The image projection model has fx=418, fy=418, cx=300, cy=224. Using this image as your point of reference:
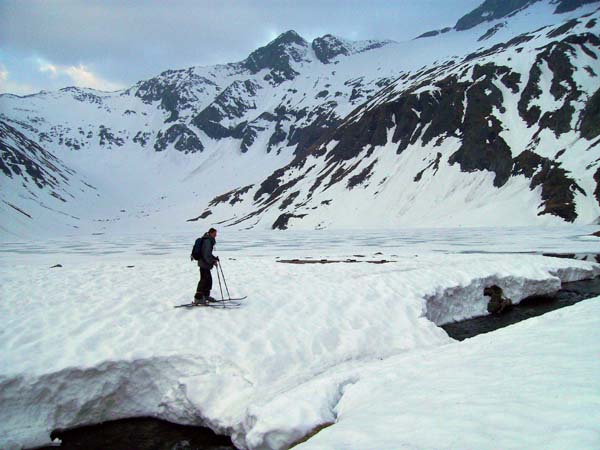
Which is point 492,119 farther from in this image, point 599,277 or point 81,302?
point 81,302

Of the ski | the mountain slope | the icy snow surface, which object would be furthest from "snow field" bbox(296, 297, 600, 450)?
the mountain slope

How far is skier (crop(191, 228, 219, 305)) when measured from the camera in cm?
1273

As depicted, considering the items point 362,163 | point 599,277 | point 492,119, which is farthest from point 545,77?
point 599,277

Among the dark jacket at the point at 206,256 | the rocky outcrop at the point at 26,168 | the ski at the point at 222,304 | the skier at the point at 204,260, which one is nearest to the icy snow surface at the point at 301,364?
the ski at the point at 222,304

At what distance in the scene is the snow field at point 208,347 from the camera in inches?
332

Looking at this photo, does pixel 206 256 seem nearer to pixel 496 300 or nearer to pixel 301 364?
pixel 301 364

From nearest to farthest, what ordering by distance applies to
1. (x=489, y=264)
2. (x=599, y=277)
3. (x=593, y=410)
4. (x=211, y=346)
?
(x=593, y=410) < (x=211, y=346) < (x=489, y=264) < (x=599, y=277)

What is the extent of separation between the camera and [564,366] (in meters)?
6.30

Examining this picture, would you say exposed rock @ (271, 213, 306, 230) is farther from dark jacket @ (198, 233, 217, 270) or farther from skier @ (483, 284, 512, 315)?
dark jacket @ (198, 233, 217, 270)

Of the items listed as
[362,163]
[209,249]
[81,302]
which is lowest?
[81,302]

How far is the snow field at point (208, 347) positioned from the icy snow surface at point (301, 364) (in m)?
0.04

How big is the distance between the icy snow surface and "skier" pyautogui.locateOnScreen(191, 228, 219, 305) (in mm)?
590

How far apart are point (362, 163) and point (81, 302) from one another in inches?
4085

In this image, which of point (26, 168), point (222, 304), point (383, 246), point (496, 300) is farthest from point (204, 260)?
point (26, 168)
